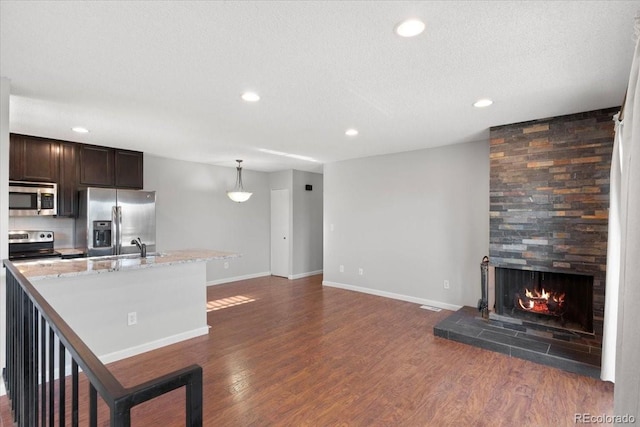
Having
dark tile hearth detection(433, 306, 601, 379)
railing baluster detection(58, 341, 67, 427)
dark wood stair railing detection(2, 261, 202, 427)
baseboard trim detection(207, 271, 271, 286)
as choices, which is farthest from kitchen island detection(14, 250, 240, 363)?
dark tile hearth detection(433, 306, 601, 379)

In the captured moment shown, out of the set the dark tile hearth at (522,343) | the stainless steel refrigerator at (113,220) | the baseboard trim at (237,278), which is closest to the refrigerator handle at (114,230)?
the stainless steel refrigerator at (113,220)

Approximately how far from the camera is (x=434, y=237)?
4949mm

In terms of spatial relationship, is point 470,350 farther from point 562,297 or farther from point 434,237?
point 434,237

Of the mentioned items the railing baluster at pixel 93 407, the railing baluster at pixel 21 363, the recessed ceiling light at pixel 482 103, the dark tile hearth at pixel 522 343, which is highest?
the recessed ceiling light at pixel 482 103

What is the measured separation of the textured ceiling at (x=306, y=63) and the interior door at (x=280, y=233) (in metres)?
3.50

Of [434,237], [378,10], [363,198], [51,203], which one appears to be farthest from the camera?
[363,198]

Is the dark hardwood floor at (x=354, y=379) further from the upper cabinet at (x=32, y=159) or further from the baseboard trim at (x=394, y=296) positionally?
the upper cabinet at (x=32, y=159)

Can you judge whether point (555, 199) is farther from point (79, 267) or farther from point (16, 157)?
point (16, 157)

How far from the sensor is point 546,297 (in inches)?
143

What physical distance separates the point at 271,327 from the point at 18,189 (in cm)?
359

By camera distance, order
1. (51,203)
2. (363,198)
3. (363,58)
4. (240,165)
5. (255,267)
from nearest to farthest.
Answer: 1. (363,58)
2. (51,203)
3. (363,198)
4. (240,165)
5. (255,267)

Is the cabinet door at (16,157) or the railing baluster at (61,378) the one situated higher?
the cabinet door at (16,157)

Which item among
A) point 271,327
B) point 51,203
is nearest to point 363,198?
point 271,327

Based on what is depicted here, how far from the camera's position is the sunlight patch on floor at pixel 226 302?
16.1 feet
